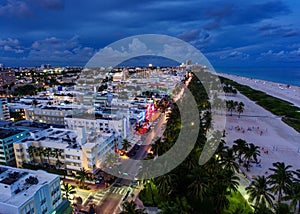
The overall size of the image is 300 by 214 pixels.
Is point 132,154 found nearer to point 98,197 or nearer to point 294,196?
point 98,197

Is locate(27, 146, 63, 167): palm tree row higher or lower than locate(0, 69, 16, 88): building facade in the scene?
lower

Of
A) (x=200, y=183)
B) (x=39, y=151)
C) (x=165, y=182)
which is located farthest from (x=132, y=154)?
(x=200, y=183)

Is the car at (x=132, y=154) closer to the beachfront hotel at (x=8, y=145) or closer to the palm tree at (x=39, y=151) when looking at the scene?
the palm tree at (x=39, y=151)

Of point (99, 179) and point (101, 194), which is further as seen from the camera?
point (99, 179)

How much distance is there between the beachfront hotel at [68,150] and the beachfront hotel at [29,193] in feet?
28.2

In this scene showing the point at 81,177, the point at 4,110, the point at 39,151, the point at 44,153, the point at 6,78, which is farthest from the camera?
the point at 6,78

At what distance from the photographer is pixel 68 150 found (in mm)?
34031

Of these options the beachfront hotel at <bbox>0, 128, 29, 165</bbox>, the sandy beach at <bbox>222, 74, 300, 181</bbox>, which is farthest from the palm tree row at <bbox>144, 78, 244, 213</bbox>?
the beachfront hotel at <bbox>0, 128, 29, 165</bbox>

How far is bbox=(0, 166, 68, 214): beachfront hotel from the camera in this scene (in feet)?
64.4

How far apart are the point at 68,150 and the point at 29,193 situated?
13.1 m

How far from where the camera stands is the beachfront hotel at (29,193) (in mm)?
19641

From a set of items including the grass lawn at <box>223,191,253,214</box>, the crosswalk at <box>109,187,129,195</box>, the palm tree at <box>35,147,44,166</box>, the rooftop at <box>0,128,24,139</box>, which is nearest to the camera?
the grass lawn at <box>223,191,253,214</box>

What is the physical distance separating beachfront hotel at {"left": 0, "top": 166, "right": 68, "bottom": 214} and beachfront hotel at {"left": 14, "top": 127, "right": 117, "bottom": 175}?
860 centimetres

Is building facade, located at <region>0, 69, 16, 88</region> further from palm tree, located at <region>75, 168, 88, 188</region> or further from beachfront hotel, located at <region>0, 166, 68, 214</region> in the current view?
beachfront hotel, located at <region>0, 166, 68, 214</region>
